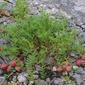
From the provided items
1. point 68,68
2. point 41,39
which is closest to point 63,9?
point 41,39

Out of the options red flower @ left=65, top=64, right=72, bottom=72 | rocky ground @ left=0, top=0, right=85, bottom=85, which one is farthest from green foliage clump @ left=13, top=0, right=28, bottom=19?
red flower @ left=65, top=64, right=72, bottom=72

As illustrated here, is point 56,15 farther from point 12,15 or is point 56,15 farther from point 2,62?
point 2,62

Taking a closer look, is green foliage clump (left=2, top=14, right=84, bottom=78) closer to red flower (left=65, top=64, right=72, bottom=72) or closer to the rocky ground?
red flower (left=65, top=64, right=72, bottom=72)

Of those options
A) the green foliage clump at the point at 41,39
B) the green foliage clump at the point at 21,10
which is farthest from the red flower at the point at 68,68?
the green foliage clump at the point at 21,10

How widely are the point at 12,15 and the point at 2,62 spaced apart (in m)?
1.19

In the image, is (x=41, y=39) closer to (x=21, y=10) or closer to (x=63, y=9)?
(x=21, y=10)

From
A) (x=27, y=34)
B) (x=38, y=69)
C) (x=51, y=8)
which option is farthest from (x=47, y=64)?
(x=51, y=8)

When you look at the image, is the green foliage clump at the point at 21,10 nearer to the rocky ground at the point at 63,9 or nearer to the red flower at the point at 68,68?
the rocky ground at the point at 63,9

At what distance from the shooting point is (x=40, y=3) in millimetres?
5922

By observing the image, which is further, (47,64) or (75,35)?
(75,35)

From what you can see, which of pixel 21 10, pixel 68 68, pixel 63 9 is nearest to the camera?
pixel 68 68

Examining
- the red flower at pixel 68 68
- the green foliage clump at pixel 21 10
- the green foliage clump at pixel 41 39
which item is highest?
the green foliage clump at pixel 21 10

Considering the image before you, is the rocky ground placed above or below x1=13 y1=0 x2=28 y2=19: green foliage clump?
below

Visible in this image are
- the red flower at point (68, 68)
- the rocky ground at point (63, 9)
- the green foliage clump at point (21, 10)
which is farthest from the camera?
the rocky ground at point (63, 9)
